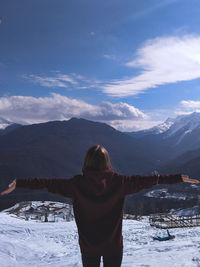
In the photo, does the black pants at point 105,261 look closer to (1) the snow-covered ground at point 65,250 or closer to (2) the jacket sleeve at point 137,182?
(2) the jacket sleeve at point 137,182

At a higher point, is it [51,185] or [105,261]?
[51,185]

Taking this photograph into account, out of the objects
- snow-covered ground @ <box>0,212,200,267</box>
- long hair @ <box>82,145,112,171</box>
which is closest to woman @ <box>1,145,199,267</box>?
long hair @ <box>82,145,112,171</box>

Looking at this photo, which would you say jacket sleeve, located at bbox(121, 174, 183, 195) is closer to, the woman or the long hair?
the woman

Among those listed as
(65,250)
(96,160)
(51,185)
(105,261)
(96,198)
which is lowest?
(65,250)

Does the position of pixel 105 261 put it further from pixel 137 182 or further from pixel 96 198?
pixel 137 182

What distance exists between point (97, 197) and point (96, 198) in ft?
0.06

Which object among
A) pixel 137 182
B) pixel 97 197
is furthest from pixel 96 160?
pixel 137 182

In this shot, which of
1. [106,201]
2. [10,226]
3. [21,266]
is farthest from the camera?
[10,226]

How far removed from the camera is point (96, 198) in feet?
11.1

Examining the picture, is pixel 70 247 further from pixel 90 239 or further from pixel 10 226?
pixel 90 239

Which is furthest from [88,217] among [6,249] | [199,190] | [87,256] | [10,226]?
[199,190]

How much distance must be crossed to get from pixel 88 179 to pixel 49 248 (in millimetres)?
11680

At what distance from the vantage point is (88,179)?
11.3ft

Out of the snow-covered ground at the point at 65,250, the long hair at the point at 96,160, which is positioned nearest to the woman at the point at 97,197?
the long hair at the point at 96,160
